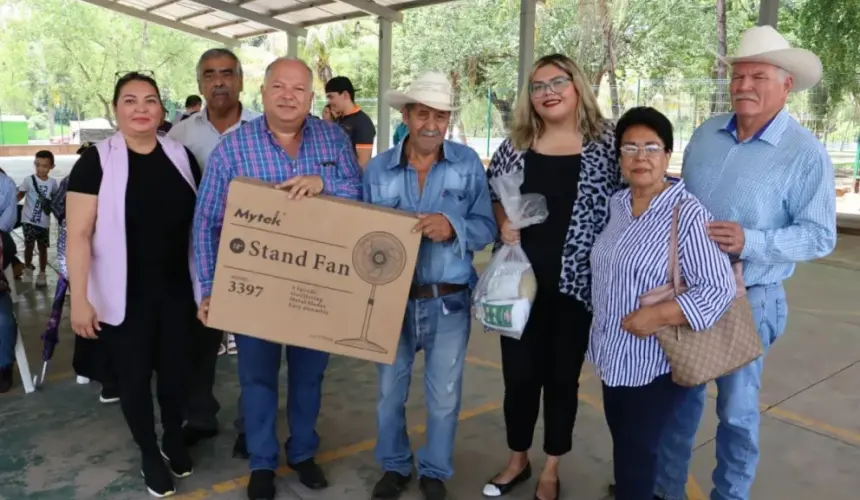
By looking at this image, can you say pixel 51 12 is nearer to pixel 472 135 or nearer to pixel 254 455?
pixel 472 135

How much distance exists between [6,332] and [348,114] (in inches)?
132

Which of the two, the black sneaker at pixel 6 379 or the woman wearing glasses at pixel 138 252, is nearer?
the woman wearing glasses at pixel 138 252

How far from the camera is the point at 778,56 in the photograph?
2275 mm

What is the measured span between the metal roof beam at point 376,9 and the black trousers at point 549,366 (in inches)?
426

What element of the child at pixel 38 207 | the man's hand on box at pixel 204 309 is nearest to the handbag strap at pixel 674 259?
the man's hand on box at pixel 204 309

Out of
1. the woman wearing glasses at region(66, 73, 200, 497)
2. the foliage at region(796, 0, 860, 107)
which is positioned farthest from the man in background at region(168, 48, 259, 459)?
the foliage at region(796, 0, 860, 107)

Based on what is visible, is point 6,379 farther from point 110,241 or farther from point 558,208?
point 558,208

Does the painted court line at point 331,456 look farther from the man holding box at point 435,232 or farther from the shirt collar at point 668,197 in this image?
the shirt collar at point 668,197

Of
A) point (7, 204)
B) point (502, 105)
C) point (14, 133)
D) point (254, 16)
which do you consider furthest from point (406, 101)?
point (14, 133)

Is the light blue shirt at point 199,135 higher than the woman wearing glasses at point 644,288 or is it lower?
higher

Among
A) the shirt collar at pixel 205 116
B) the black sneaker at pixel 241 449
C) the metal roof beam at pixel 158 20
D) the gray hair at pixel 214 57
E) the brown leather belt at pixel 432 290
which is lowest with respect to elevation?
the black sneaker at pixel 241 449

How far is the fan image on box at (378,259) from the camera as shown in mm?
2564

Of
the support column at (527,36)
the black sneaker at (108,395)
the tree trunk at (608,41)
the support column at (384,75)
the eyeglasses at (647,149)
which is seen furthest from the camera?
the tree trunk at (608,41)

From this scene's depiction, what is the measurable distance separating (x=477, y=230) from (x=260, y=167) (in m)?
0.88
